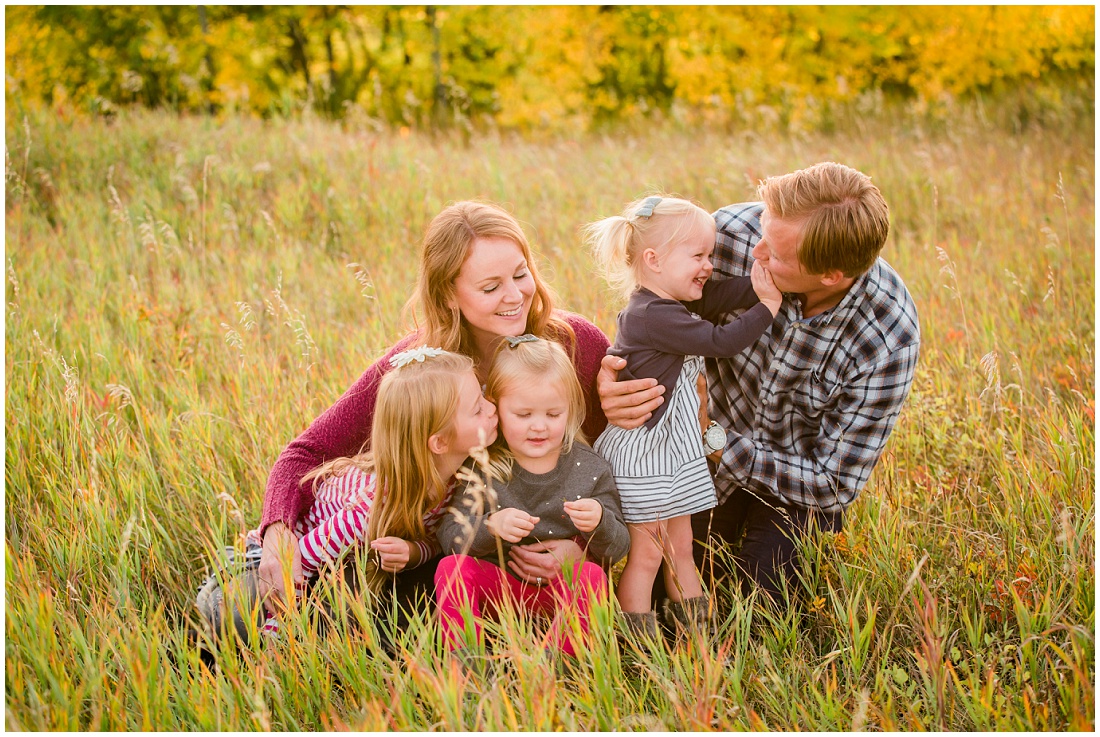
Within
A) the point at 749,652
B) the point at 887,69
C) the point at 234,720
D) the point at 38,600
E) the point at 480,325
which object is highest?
the point at 887,69

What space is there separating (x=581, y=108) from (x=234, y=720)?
38.3 feet

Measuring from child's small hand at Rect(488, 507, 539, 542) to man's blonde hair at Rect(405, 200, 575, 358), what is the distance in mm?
618

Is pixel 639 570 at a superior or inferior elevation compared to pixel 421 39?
inferior

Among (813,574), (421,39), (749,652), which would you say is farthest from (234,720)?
(421,39)

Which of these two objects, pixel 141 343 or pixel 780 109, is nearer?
pixel 141 343

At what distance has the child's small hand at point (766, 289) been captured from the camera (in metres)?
2.49

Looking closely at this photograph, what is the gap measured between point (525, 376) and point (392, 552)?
645mm

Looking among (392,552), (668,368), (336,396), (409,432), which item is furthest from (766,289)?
(336,396)

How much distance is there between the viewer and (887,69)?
11.1 meters

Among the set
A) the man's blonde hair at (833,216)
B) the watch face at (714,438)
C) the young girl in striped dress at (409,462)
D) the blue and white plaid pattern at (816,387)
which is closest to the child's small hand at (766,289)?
the man's blonde hair at (833,216)

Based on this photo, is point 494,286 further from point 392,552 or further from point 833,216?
point 833,216

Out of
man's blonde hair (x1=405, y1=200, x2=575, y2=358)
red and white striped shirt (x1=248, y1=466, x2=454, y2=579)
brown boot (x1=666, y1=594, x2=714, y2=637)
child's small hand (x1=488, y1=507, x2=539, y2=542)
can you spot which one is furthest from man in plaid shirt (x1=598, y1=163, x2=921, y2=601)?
red and white striped shirt (x1=248, y1=466, x2=454, y2=579)

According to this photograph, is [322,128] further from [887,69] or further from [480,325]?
[887,69]

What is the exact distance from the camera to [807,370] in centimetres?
272
